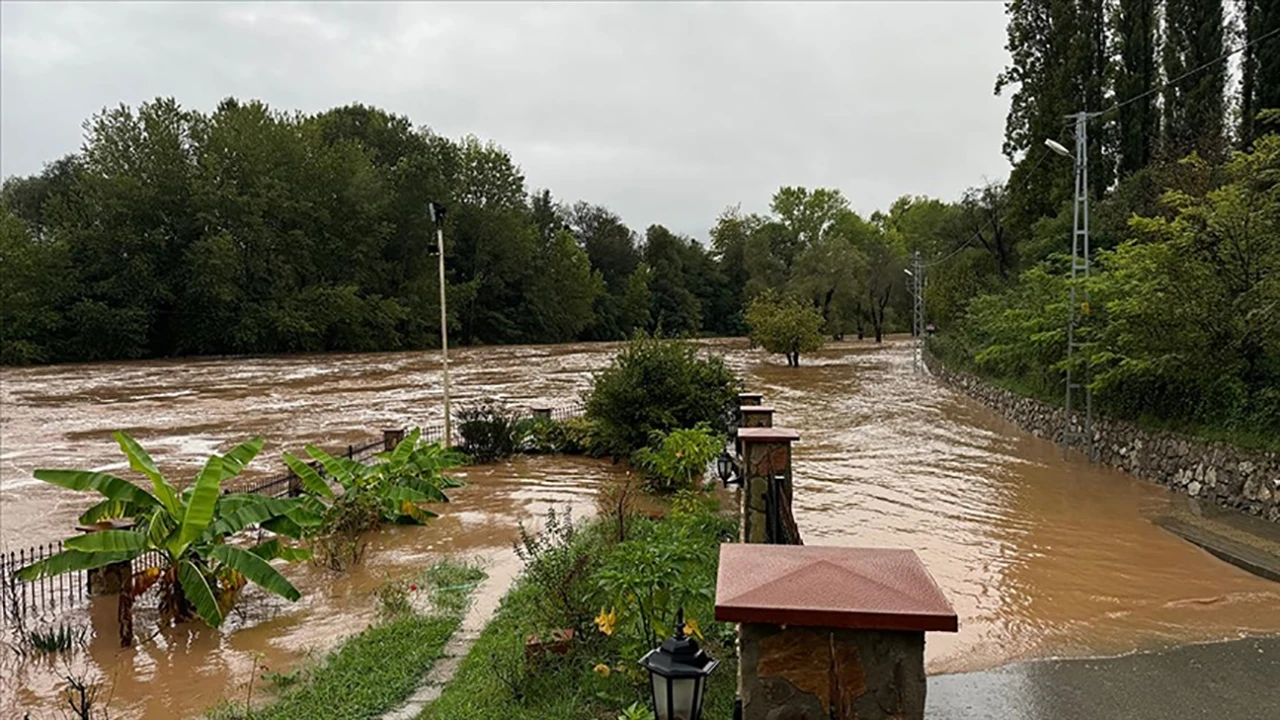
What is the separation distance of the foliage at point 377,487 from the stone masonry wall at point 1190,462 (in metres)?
10.6

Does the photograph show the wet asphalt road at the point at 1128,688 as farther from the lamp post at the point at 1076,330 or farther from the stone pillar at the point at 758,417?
the lamp post at the point at 1076,330

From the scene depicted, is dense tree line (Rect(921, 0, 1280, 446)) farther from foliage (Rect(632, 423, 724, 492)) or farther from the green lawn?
the green lawn

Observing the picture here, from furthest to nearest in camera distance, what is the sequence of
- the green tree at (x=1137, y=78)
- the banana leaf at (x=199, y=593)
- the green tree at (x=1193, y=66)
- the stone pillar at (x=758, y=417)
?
the green tree at (x=1137, y=78) < the green tree at (x=1193, y=66) < the stone pillar at (x=758, y=417) < the banana leaf at (x=199, y=593)

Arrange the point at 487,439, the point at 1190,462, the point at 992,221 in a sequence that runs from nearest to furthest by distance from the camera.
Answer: the point at 1190,462 → the point at 487,439 → the point at 992,221

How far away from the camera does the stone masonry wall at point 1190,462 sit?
10.3 m

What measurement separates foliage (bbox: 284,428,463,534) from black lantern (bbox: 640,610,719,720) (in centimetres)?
747

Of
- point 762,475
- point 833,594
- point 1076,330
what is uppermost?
point 1076,330

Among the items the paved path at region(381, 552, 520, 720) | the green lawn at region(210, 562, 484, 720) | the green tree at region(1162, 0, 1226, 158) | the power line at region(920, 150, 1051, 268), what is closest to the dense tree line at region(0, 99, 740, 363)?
the power line at region(920, 150, 1051, 268)

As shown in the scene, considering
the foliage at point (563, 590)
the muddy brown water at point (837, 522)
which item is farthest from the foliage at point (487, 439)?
the foliage at point (563, 590)

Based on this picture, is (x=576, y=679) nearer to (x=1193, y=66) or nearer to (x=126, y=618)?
(x=126, y=618)

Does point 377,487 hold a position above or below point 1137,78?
below

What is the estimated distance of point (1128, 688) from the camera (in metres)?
5.36

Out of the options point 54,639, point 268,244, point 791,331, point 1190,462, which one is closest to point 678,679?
point 54,639

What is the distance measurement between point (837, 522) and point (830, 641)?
8.76 m
